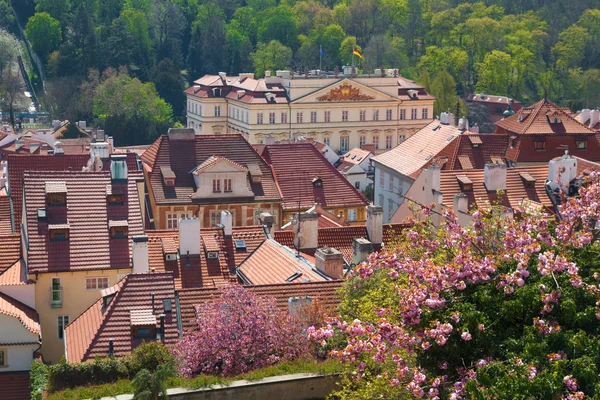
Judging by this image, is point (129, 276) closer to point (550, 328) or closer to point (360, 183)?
point (550, 328)

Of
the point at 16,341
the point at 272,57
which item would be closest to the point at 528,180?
the point at 16,341

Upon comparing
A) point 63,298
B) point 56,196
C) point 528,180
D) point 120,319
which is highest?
point 56,196

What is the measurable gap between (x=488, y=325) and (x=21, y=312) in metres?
16.9

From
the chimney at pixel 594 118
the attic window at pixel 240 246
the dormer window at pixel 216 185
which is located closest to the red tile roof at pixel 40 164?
the dormer window at pixel 216 185

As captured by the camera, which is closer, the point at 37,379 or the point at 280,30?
the point at 37,379

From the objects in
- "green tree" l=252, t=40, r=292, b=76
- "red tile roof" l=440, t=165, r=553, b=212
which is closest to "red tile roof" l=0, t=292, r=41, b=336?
"red tile roof" l=440, t=165, r=553, b=212

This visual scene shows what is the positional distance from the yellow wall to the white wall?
2.36m

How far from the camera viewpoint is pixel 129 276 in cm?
2686

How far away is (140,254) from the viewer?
2972cm

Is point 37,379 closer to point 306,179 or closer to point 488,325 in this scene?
point 488,325

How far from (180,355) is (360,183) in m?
52.6

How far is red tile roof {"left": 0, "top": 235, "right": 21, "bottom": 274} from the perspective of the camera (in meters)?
31.8

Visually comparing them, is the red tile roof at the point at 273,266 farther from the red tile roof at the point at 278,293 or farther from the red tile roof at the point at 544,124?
the red tile roof at the point at 544,124

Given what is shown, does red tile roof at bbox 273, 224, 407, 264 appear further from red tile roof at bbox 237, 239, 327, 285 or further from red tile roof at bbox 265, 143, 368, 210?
red tile roof at bbox 265, 143, 368, 210
